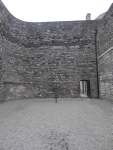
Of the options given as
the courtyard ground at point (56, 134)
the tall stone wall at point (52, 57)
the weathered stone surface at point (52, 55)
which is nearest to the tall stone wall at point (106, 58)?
the weathered stone surface at point (52, 55)

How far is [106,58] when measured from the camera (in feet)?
19.5

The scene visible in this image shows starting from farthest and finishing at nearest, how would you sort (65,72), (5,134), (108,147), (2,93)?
1. (65,72)
2. (2,93)
3. (5,134)
4. (108,147)

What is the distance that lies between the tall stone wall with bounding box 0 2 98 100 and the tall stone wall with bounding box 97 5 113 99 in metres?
0.67

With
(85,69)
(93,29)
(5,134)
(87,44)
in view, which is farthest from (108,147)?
(93,29)

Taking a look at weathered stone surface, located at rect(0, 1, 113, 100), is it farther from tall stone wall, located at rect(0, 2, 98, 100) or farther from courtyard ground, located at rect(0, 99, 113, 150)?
courtyard ground, located at rect(0, 99, 113, 150)

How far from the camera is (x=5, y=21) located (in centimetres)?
644

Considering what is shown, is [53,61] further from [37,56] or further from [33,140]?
[33,140]

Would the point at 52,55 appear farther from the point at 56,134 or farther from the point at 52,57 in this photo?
the point at 56,134

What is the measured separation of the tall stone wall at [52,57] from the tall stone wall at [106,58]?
2.20 ft

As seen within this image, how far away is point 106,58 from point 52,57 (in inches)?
118

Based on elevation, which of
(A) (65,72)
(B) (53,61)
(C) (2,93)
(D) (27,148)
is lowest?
(D) (27,148)

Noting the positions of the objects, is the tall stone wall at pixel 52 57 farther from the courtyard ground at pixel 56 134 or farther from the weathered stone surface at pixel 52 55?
the courtyard ground at pixel 56 134

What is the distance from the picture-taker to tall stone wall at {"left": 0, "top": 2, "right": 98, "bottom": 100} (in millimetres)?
7160

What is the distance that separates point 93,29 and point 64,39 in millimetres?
1786
